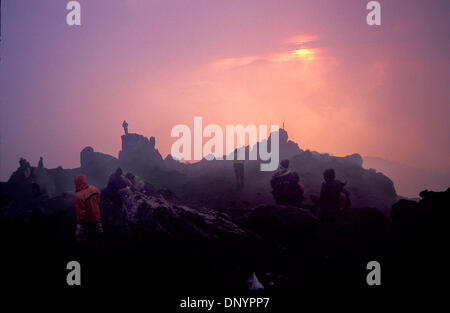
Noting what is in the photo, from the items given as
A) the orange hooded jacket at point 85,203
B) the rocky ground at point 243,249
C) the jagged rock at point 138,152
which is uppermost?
the jagged rock at point 138,152

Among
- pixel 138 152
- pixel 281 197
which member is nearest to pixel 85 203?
pixel 281 197

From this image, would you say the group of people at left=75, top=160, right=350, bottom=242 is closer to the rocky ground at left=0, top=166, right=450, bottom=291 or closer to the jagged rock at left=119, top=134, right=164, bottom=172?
the rocky ground at left=0, top=166, right=450, bottom=291

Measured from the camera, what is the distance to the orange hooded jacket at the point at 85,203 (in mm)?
8094

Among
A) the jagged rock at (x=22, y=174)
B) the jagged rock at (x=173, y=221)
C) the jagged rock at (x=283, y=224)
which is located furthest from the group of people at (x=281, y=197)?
the jagged rock at (x=22, y=174)

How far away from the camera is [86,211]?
321 inches

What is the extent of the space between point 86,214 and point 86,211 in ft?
0.32

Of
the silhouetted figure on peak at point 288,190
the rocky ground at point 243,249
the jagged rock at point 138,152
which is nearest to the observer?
the rocky ground at point 243,249

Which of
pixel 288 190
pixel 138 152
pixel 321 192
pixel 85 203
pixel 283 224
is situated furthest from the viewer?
pixel 138 152

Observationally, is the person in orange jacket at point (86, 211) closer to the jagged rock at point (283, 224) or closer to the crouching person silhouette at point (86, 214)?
the crouching person silhouette at point (86, 214)

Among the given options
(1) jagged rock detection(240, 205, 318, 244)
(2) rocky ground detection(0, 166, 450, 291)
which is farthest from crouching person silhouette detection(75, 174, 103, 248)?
(1) jagged rock detection(240, 205, 318, 244)

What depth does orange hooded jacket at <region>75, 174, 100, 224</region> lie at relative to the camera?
319 inches

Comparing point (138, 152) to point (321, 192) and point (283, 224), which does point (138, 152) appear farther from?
point (283, 224)

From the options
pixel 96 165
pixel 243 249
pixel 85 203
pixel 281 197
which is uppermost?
pixel 96 165
